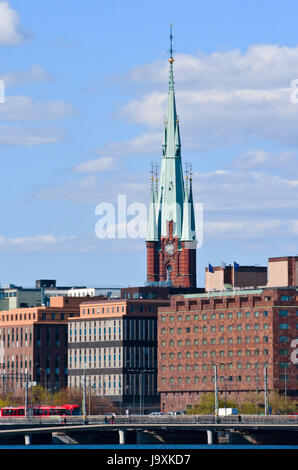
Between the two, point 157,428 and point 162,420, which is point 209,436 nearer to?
point 162,420

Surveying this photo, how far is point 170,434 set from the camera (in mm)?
193750

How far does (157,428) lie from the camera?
591 feet

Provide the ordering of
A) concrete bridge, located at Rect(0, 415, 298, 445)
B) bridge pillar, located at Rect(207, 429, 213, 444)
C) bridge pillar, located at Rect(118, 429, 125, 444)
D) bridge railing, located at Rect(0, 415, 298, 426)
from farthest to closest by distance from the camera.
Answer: bridge pillar, located at Rect(118, 429, 125, 444), bridge pillar, located at Rect(207, 429, 213, 444), bridge railing, located at Rect(0, 415, 298, 426), concrete bridge, located at Rect(0, 415, 298, 445)

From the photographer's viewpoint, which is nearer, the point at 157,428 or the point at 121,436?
the point at 157,428

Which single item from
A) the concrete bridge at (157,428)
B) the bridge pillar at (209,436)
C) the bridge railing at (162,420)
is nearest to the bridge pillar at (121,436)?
the concrete bridge at (157,428)

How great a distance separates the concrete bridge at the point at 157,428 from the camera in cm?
17250

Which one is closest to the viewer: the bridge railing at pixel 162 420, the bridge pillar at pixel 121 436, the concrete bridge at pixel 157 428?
the concrete bridge at pixel 157 428

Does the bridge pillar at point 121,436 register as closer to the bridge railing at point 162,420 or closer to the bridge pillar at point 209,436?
the bridge railing at point 162,420

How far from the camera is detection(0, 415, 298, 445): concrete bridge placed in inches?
6791

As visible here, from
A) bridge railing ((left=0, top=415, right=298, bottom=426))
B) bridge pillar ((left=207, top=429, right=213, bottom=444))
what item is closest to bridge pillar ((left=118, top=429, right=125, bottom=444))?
bridge railing ((left=0, top=415, right=298, bottom=426))

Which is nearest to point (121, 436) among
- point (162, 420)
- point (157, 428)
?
point (162, 420)

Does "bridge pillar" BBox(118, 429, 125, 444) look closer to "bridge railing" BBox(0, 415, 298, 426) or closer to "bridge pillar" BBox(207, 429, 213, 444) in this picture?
"bridge railing" BBox(0, 415, 298, 426)
